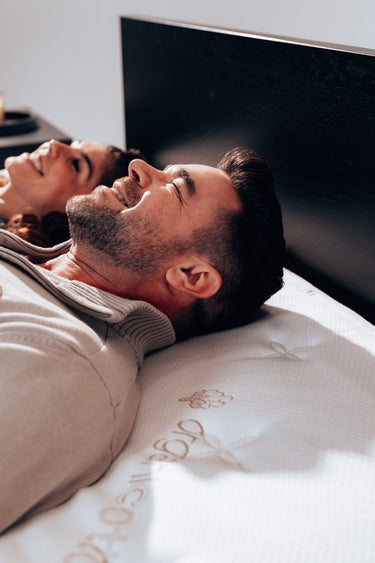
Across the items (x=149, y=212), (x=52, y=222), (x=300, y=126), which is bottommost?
(x=52, y=222)

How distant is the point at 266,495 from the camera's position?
0.63m

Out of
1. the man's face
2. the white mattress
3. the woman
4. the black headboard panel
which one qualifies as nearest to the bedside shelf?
the woman

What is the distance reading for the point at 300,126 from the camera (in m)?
1.13

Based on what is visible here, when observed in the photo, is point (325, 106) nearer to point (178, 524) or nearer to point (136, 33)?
point (178, 524)

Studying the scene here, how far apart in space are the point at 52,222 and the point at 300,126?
2.66ft

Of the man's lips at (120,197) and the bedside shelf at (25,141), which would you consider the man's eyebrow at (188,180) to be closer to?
the man's lips at (120,197)

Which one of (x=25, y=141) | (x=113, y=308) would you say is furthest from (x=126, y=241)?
(x=25, y=141)

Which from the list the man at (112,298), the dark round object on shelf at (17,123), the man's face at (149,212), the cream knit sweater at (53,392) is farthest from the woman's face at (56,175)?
the cream knit sweater at (53,392)

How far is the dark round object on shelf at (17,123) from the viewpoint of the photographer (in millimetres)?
2156

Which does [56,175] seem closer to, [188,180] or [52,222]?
[52,222]

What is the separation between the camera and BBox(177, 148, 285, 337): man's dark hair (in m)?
1.01

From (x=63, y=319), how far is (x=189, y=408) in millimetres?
239

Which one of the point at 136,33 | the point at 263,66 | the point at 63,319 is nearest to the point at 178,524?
the point at 63,319

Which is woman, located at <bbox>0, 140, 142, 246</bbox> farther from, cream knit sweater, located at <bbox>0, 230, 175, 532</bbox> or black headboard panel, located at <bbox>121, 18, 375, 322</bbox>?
cream knit sweater, located at <bbox>0, 230, 175, 532</bbox>
